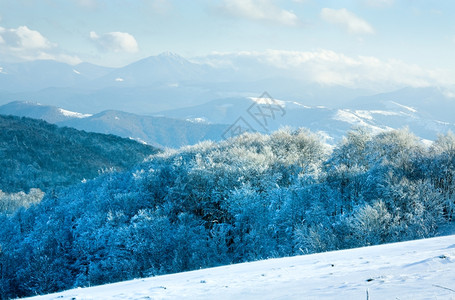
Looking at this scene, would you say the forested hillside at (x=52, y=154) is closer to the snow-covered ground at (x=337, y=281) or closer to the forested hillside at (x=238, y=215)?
the forested hillside at (x=238, y=215)

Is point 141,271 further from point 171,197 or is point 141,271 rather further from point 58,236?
point 58,236

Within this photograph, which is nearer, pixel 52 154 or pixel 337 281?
pixel 337 281

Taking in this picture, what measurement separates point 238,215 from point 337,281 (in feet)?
91.2

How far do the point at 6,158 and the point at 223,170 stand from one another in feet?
350

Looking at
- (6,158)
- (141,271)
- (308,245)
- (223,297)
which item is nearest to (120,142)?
(6,158)

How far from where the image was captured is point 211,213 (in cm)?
4131

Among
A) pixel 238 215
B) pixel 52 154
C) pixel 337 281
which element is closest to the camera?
pixel 337 281

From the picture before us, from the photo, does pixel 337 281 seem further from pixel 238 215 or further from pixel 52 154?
pixel 52 154

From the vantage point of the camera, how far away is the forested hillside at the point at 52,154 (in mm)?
113663

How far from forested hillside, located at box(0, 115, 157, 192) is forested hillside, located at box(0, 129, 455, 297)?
230 feet

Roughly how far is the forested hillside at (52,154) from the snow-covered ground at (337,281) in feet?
343

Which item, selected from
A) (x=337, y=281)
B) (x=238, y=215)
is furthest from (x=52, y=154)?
(x=337, y=281)

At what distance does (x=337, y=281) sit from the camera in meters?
8.80

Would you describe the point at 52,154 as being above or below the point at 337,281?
below
